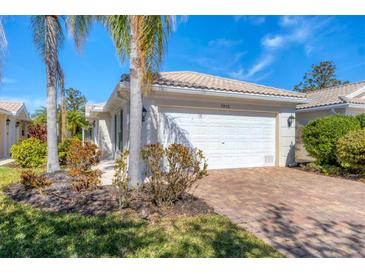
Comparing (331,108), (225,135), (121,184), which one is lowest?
(121,184)

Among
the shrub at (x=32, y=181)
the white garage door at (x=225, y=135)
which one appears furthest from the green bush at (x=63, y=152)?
the white garage door at (x=225, y=135)

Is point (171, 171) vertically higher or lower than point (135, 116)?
lower

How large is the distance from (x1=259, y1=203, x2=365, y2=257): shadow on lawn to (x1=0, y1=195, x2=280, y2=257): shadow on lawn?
16.2 inches

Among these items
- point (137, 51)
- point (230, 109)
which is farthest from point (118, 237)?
point (230, 109)

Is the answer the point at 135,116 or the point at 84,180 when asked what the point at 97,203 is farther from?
the point at 135,116

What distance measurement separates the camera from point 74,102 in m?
39.2

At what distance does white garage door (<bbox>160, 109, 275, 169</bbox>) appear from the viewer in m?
8.88

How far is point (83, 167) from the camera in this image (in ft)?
19.0

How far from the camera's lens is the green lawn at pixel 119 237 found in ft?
9.45

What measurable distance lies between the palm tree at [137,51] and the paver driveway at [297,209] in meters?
1.96

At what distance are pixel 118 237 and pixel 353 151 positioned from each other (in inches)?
330

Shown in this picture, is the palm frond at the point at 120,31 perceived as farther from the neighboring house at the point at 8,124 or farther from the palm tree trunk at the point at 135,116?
the neighboring house at the point at 8,124
